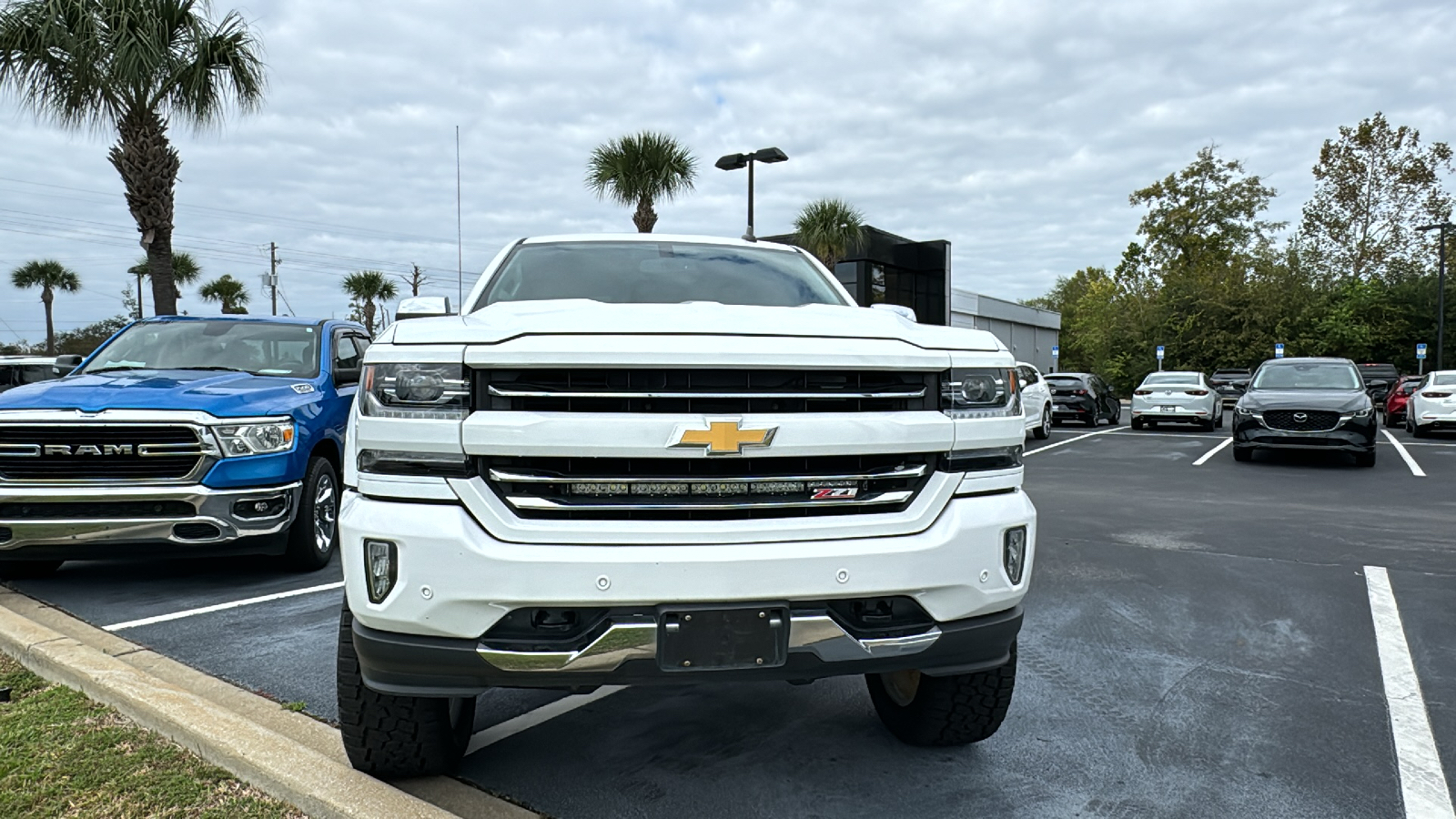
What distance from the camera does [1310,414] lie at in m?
12.5

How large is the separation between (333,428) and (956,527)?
484 cm

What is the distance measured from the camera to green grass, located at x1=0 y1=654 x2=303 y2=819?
2.74 metres

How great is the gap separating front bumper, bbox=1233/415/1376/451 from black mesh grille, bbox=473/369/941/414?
1218cm

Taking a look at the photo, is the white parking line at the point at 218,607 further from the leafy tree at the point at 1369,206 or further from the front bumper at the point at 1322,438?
the leafy tree at the point at 1369,206

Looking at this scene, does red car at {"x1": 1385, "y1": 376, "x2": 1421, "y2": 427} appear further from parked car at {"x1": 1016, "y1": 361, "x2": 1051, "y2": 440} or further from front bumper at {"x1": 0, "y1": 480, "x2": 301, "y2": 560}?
front bumper at {"x1": 0, "y1": 480, "x2": 301, "y2": 560}

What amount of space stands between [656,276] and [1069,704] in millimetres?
2391

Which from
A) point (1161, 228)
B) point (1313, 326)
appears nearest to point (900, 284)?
point (1313, 326)

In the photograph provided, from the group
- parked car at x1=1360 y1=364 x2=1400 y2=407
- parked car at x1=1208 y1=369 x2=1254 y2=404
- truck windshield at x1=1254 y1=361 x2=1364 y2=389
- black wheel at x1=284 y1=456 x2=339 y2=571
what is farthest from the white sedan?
black wheel at x1=284 y1=456 x2=339 y2=571

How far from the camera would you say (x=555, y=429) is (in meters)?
2.35

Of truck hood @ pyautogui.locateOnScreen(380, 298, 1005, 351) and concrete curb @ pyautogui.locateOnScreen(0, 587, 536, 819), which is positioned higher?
truck hood @ pyautogui.locateOnScreen(380, 298, 1005, 351)

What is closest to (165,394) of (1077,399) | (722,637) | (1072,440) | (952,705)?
(722,637)

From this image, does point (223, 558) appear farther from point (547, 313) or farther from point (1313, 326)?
point (1313, 326)

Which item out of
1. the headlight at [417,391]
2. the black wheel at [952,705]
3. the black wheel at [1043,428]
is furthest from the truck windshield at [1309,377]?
the headlight at [417,391]

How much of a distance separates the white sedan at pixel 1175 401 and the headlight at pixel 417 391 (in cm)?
2058
